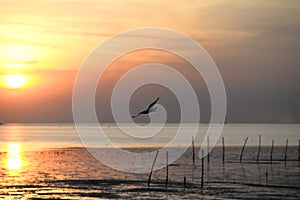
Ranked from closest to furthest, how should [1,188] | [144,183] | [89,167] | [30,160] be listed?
[1,188]
[144,183]
[89,167]
[30,160]

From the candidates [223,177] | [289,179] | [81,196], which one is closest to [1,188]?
[81,196]

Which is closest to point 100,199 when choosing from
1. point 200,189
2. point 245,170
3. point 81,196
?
point 81,196

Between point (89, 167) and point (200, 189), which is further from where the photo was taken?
point (89, 167)

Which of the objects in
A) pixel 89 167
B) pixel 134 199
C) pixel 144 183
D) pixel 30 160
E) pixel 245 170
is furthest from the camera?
pixel 30 160

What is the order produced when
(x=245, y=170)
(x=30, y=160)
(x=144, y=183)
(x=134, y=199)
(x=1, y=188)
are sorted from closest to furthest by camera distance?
1. (x=134, y=199)
2. (x=1, y=188)
3. (x=144, y=183)
4. (x=245, y=170)
5. (x=30, y=160)

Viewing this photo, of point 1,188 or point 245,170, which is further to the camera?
point 245,170

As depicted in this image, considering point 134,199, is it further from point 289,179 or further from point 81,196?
point 289,179

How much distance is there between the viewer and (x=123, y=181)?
52250 mm

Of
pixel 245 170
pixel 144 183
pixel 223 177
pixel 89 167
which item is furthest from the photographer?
pixel 89 167

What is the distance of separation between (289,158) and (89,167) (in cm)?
2981

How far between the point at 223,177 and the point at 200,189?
9.40 m

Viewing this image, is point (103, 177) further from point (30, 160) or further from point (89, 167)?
point (30, 160)

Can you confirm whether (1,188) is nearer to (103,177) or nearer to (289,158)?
(103,177)

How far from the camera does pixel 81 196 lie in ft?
139
